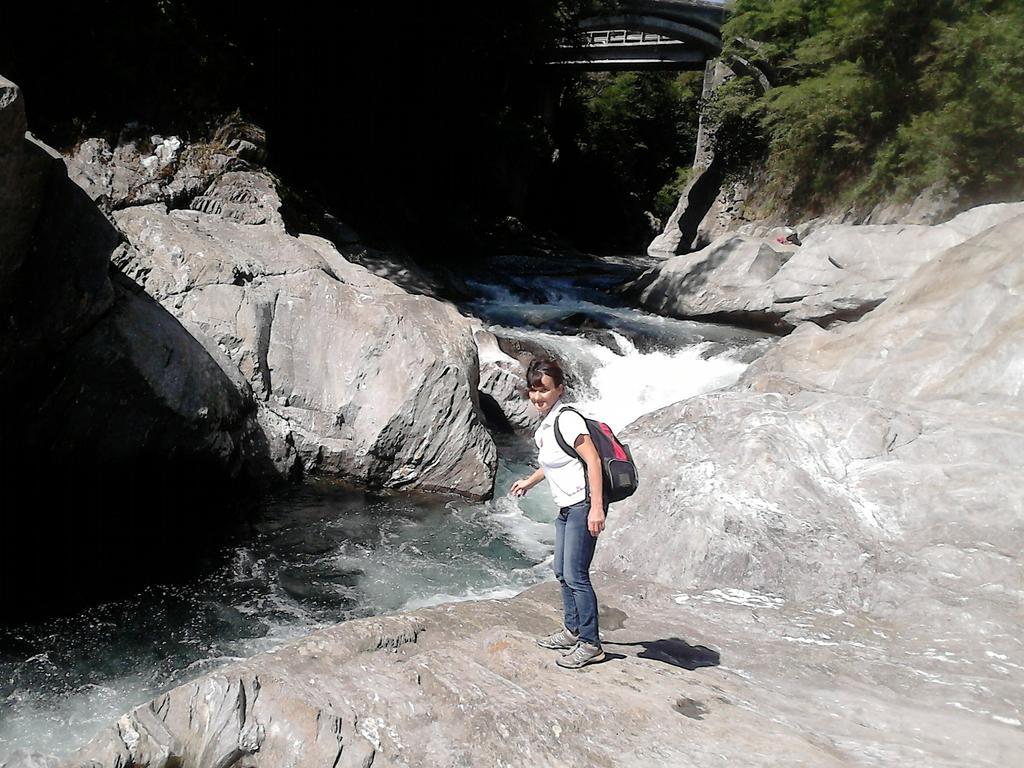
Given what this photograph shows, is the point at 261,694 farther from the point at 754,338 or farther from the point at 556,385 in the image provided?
the point at 754,338

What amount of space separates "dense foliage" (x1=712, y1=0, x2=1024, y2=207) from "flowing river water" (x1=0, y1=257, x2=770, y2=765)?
8963mm

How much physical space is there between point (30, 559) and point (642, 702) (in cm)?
489

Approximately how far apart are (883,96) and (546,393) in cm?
1626

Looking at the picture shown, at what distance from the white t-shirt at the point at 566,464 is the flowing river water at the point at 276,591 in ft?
8.54

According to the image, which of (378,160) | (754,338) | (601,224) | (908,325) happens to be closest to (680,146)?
(601,224)

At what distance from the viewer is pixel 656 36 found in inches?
1297

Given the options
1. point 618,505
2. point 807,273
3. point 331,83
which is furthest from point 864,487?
point 331,83

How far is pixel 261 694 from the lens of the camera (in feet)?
10.9

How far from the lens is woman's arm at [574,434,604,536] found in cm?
357

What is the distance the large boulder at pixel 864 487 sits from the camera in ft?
16.3

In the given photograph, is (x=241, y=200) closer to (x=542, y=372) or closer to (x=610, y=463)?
(x=542, y=372)

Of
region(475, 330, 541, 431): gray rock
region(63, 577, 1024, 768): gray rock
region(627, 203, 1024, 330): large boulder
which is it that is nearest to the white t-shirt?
region(63, 577, 1024, 768): gray rock

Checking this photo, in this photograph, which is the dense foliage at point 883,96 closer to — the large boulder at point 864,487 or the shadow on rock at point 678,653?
the large boulder at point 864,487

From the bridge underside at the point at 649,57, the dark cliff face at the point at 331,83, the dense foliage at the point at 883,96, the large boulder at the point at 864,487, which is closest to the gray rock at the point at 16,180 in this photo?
the large boulder at the point at 864,487
